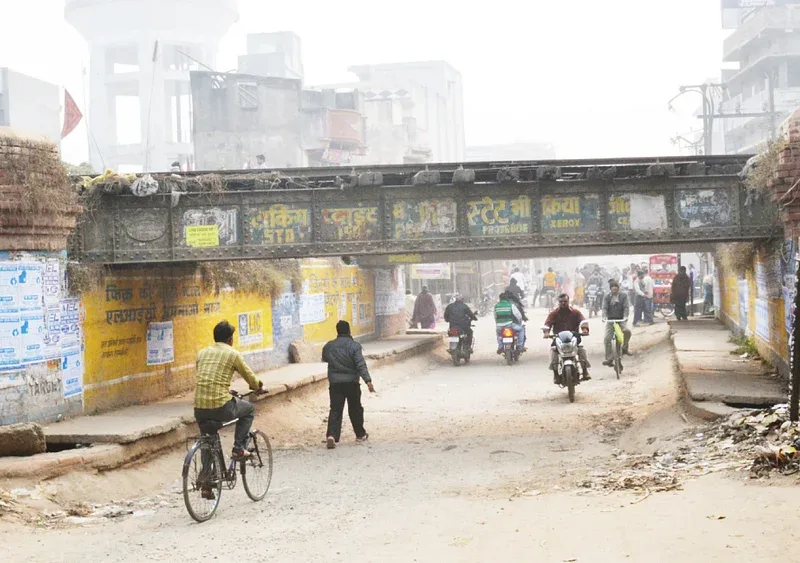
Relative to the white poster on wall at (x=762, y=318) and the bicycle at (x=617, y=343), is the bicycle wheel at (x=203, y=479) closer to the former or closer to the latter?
the white poster on wall at (x=762, y=318)

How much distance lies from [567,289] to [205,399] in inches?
1793

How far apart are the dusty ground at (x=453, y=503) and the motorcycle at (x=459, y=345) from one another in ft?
30.6

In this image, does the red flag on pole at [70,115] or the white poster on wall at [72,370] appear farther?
Result: the red flag on pole at [70,115]

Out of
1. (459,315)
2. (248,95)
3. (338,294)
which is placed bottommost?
(459,315)

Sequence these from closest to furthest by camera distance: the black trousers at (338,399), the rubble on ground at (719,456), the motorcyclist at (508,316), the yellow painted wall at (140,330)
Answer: the rubble on ground at (719,456) → the black trousers at (338,399) → the yellow painted wall at (140,330) → the motorcyclist at (508,316)

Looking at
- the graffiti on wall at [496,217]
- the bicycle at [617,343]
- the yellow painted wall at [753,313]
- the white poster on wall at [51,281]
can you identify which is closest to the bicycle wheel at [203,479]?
the white poster on wall at [51,281]

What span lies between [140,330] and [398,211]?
4.70 metres

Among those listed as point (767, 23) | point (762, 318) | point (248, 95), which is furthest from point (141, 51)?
point (762, 318)

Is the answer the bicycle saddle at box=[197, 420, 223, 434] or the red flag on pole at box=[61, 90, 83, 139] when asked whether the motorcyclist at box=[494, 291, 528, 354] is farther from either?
the red flag on pole at box=[61, 90, 83, 139]

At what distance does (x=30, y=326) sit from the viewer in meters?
11.5

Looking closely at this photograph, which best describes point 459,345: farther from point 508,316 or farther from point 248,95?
point 248,95

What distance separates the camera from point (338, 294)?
1016 inches

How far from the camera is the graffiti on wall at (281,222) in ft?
46.6

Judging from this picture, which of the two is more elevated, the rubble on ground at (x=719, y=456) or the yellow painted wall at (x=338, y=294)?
the yellow painted wall at (x=338, y=294)
